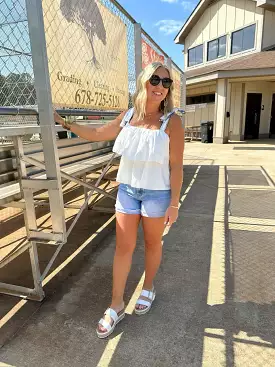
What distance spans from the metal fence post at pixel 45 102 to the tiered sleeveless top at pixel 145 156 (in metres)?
0.46

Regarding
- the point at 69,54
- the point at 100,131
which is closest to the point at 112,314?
the point at 100,131

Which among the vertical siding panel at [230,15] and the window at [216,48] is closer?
the vertical siding panel at [230,15]

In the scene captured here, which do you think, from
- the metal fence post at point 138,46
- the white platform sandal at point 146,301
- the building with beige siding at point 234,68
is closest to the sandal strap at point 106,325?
the white platform sandal at point 146,301

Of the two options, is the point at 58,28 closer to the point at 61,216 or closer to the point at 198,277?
the point at 61,216

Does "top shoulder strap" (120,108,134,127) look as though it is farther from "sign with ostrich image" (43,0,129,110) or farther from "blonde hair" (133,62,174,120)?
"sign with ostrich image" (43,0,129,110)

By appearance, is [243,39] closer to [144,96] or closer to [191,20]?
[191,20]

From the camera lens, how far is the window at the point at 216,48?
1571 centimetres

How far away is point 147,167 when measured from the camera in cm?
191

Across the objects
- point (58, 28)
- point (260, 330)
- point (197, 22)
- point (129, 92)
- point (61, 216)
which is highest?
point (197, 22)

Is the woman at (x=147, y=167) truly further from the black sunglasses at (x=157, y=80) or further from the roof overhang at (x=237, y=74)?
the roof overhang at (x=237, y=74)

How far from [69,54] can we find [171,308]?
2.17 meters

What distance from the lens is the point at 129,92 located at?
12.4 feet

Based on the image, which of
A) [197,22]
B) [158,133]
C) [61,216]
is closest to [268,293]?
[158,133]

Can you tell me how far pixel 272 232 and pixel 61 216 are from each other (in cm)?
283
